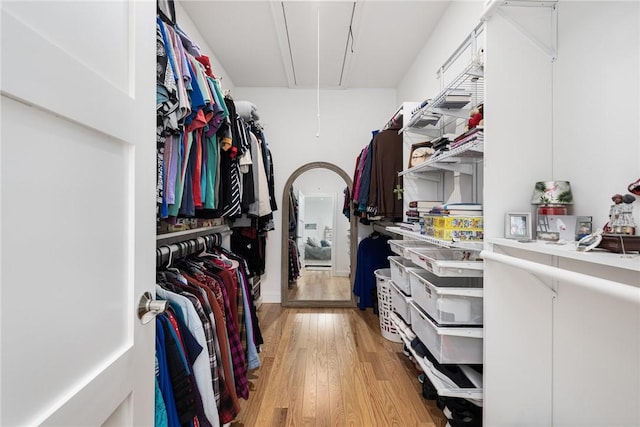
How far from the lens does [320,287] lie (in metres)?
3.65

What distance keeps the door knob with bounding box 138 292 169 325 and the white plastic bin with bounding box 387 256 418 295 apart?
139 cm

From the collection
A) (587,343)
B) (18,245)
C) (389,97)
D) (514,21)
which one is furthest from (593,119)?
(389,97)

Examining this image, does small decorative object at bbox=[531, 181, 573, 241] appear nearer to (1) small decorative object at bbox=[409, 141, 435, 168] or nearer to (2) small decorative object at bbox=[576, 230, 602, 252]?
(2) small decorative object at bbox=[576, 230, 602, 252]

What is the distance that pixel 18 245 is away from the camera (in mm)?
406

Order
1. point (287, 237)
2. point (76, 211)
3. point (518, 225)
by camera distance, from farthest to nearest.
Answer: point (287, 237), point (518, 225), point (76, 211)

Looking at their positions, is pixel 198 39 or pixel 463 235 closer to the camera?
pixel 463 235

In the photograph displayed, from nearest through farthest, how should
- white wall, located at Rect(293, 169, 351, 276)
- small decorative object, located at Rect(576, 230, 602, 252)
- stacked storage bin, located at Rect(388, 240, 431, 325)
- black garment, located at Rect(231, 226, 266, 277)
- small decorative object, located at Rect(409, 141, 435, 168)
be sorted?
1. small decorative object, located at Rect(576, 230, 602, 252)
2. stacked storage bin, located at Rect(388, 240, 431, 325)
3. small decorative object, located at Rect(409, 141, 435, 168)
4. black garment, located at Rect(231, 226, 266, 277)
5. white wall, located at Rect(293, 169, 351, 276)

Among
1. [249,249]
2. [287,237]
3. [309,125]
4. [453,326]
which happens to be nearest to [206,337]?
[453,326]

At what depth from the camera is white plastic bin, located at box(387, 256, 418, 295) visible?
1856mm

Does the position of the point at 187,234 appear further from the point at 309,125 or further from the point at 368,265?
the point at 309,125

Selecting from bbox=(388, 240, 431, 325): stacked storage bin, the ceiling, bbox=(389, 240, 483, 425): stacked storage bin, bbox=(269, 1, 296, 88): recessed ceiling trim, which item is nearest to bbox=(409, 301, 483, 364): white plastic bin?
bbox=(389, 240, 483, 425): stacked storage bin

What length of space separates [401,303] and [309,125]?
237 cm

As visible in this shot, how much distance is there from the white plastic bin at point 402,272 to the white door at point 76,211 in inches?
57.4

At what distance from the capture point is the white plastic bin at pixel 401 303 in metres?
1.88
